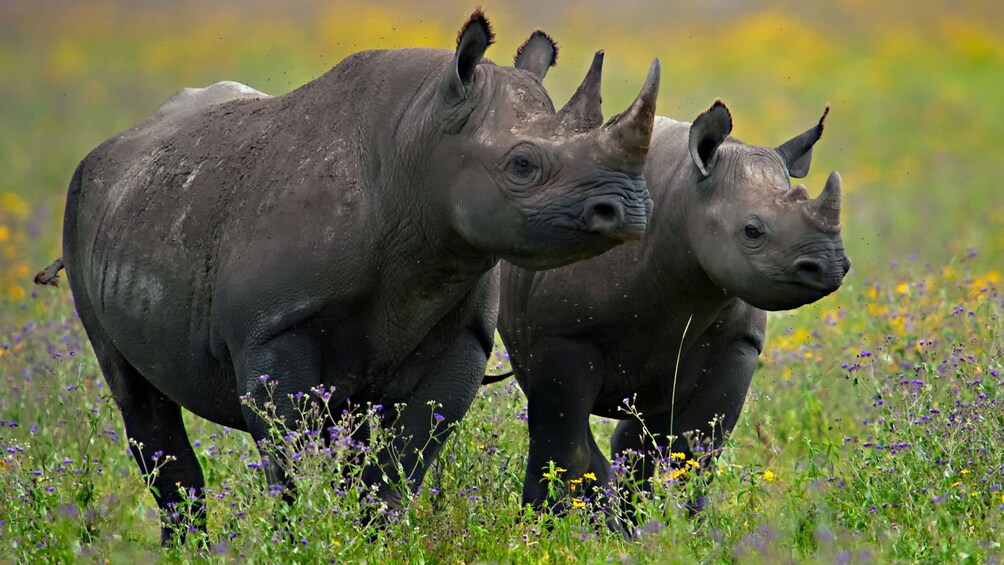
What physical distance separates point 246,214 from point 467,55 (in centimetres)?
114

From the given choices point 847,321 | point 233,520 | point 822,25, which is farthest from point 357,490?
point 822,25

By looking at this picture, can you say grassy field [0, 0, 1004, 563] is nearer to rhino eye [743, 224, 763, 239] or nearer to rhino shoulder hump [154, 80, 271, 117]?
rhino eye [743, 224, 763, 239]

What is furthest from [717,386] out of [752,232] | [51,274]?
[51,274]

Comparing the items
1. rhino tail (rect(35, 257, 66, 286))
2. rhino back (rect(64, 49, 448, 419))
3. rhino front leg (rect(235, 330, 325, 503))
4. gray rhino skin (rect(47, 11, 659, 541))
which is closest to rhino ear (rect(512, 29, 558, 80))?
gray rhino skin (rect(47, 11, 659, 541))

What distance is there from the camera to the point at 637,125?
5965mm

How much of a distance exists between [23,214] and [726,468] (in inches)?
448

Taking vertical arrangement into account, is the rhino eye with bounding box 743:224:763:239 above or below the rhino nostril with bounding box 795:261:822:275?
above

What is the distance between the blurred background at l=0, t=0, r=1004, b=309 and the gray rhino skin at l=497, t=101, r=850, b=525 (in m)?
9.34

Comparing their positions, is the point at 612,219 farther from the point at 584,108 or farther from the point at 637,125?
the point at 584,108

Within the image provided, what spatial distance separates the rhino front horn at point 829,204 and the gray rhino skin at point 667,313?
0.28 metres

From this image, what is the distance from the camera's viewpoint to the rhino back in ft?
21.4

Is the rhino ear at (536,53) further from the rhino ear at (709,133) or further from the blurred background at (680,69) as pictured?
the blurred background at (680,69)

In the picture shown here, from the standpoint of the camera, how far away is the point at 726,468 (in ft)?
24.4

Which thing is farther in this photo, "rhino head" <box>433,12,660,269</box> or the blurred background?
the blurred background
